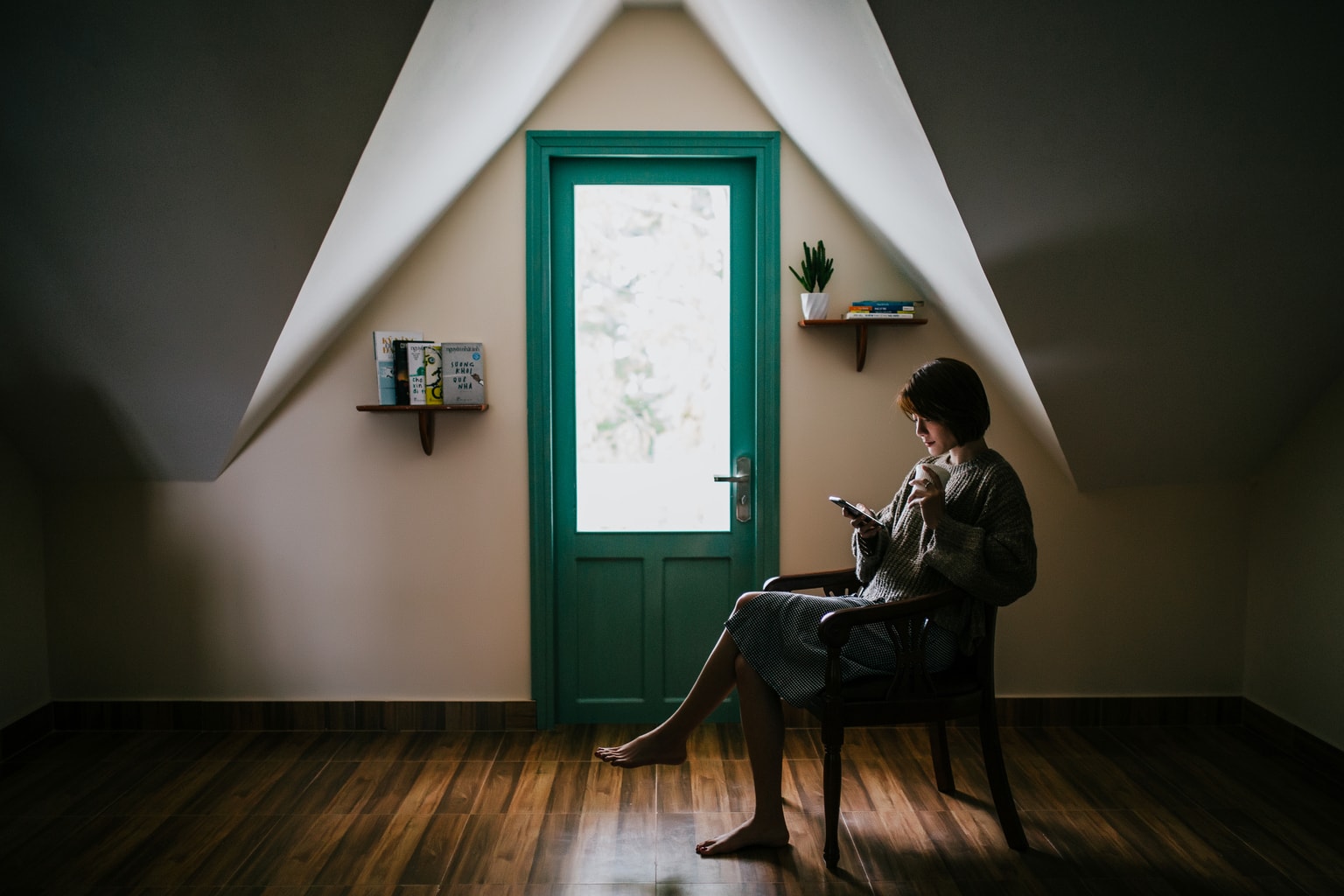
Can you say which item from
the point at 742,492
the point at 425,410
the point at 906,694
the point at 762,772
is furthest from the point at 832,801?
the point at 425,410

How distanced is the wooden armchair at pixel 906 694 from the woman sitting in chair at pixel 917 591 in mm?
50

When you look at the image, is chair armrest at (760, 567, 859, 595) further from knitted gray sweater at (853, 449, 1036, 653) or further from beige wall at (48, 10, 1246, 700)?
beige wall at (48, 10, 1246, 700)

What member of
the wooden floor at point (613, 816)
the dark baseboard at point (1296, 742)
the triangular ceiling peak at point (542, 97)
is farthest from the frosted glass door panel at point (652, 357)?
the dark baseboard at point (1296, 742)

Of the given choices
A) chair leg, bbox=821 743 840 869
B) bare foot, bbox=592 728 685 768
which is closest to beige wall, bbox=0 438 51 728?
bare foot, bbox=592 728 685 768

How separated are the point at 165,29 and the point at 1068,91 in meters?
2.06

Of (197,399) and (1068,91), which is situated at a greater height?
(1068,91)

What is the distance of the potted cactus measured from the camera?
327cm

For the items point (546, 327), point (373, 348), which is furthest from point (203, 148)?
point (546, 327)

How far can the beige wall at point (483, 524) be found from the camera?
11.0 feet

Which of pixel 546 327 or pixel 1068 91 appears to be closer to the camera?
pixel 1068 91

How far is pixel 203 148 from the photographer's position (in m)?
2.28

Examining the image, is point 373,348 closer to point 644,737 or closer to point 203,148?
point 203,148

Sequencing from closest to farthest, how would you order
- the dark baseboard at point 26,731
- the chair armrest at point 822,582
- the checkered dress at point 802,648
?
the checkered dress at point 802,648, the chair armrest at point 822,582, the dark baseboard at point 26,731

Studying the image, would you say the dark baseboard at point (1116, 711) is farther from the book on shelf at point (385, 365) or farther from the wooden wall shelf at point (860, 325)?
the book on shelf at point (385, 365)
